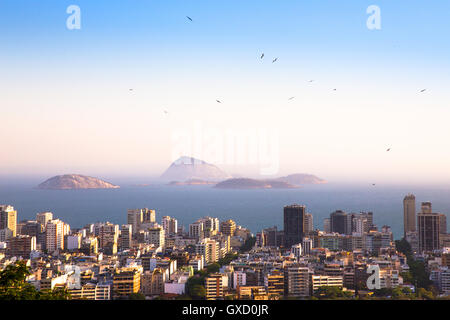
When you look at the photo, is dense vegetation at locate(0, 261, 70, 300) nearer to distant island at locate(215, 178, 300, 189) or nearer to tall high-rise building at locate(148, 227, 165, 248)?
distant island at locate(215, 178, 300, 189)

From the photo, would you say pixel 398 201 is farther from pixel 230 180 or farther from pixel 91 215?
pixel 91 215

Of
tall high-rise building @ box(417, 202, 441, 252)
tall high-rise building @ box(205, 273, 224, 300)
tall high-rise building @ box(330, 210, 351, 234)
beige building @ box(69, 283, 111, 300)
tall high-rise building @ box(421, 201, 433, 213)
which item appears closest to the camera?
beige building @ box(69, 283, 111, 300)

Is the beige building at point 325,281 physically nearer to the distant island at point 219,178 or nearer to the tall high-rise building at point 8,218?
the distant island at point 219,178

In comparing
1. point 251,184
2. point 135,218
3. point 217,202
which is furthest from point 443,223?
point 135,218

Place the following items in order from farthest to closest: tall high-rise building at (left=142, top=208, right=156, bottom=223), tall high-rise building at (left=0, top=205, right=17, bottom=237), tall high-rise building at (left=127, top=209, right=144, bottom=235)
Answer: tall high-rise building at (left=142, top=208, right=156, bottom=223)
tall high-rise building at (left=127, top=209, right=144, bottom=235)
tall high-rise building at (left=0, top=205, right=17, bottom=237)

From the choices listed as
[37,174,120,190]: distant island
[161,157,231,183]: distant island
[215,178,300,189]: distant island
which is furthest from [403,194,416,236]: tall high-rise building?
[37,174,120,190]: distant island
